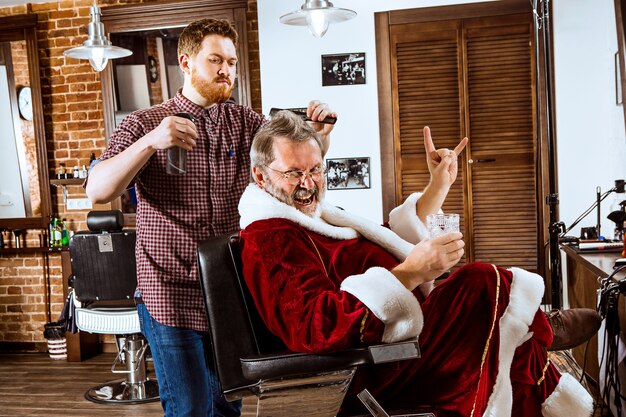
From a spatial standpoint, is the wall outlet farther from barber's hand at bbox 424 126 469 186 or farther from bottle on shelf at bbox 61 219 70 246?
barber's hand at bbox 424 126 469 186

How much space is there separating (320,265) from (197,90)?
2.36 feet

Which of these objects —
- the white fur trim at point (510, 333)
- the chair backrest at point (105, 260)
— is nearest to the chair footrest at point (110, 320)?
the chair backrest at point (105, 260)

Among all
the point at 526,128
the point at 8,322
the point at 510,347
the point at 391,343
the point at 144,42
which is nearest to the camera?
the point at 391,343

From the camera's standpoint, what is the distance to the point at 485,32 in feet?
15.0

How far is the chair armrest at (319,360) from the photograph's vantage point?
1718 millimetres

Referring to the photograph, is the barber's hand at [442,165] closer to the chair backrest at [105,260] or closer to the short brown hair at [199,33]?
the short brown hair at [199,33]

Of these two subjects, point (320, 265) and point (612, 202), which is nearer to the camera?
point (320, 265)

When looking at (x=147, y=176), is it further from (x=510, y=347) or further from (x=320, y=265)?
(x=510, y=347)

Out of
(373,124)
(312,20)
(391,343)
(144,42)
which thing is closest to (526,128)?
(373,124)

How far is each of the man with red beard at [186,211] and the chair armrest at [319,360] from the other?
373 mm

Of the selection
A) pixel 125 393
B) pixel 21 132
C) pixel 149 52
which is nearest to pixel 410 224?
pixel 125 393

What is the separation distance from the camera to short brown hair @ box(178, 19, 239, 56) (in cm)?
221

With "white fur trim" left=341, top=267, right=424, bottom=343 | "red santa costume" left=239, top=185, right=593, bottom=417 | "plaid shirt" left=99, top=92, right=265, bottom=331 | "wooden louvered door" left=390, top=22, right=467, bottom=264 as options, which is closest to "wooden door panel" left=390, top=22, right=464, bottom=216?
"wooden louvered door" left=390, top=22, right=467, bottom=264

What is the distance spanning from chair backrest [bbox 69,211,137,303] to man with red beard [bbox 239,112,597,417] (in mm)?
2227
